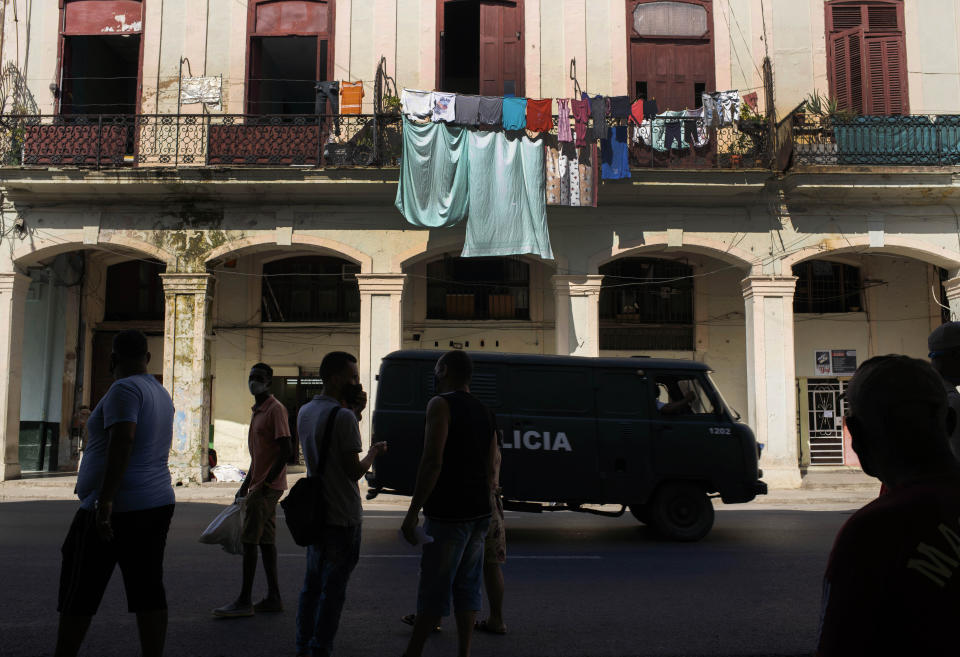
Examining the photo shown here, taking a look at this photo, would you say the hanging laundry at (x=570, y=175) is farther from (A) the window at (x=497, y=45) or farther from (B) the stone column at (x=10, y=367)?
(B) the stone column at (x=10, y=367)

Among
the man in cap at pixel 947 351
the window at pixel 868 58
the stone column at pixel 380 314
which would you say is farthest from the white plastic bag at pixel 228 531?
the window at pixel 868 58

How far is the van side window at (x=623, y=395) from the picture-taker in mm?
10164

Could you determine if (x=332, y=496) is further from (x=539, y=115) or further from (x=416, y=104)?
(x=539, y=115)

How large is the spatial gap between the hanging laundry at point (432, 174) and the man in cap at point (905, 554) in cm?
1469

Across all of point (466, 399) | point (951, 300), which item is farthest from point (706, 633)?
point (951, 300)

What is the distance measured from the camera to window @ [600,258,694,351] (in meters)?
20.1

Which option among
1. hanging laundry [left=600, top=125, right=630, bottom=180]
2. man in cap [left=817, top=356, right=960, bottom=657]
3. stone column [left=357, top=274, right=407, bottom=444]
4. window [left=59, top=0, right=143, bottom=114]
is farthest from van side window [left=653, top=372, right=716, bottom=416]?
window [left=59, top=0, right=143, bottom=114]

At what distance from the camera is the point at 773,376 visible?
16.6 m

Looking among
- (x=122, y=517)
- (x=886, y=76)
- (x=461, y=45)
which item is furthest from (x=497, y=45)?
(x=122, y=517)

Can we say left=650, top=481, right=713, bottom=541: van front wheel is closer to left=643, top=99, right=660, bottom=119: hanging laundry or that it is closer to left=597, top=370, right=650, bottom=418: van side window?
left=597, top=370, right=650, bottom=418: van side window

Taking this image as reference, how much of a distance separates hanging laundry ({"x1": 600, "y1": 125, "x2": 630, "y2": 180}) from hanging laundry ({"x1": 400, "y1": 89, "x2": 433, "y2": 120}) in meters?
3.55

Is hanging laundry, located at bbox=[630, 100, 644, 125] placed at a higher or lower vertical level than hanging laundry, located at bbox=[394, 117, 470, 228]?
higher

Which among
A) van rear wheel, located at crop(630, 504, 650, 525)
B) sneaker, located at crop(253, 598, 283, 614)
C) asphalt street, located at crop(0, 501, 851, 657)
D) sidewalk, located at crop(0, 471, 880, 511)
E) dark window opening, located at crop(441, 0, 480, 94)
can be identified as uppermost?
dark window opening, located at crop(441, 0, 480, 94)

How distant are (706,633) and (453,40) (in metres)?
17.2
